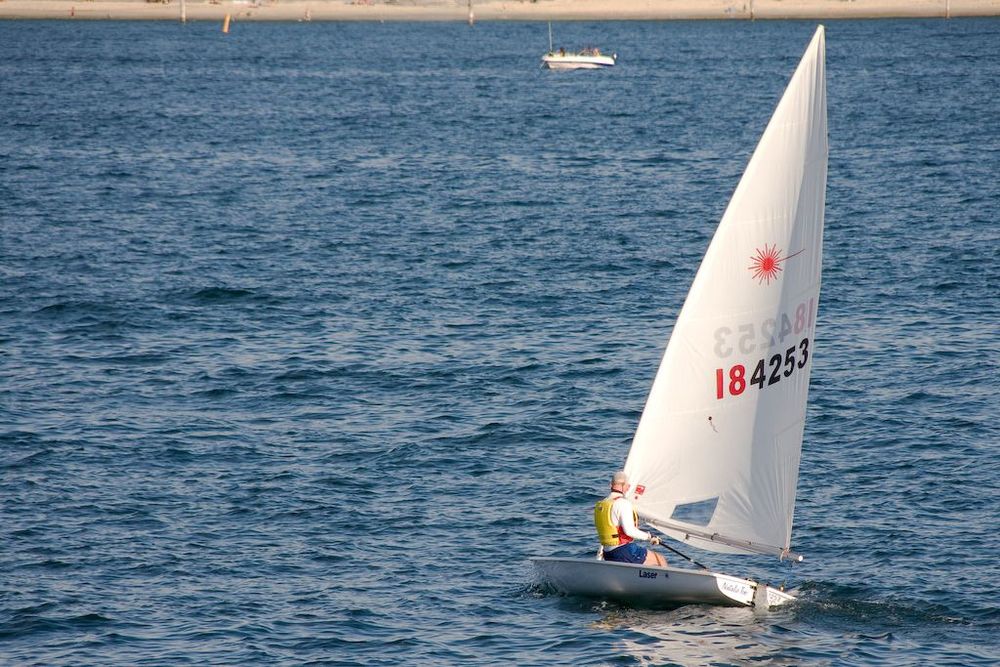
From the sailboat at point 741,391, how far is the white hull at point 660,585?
0.03 m

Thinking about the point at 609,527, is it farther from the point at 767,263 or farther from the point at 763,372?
the point at 767,263

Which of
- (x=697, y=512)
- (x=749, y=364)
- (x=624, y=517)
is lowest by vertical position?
(x=697, y=512)

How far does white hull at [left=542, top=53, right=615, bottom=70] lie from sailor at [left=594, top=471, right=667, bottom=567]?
129967 millimetres

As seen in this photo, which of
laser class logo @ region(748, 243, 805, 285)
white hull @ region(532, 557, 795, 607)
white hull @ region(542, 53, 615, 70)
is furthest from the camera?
white hull @ region(542, 53, 615, 70)

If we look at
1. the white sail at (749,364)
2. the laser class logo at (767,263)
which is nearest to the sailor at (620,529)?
the white sail at (749,364)

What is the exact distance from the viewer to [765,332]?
25.6 m

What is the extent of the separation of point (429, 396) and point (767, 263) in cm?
1755

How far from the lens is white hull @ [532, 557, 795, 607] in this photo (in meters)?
25.8

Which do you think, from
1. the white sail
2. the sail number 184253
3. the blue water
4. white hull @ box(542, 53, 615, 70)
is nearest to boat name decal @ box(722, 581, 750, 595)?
the blue water

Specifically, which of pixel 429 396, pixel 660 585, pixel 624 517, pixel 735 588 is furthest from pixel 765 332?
A: pixel 429 396

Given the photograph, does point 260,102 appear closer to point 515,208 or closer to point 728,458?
point 515,208

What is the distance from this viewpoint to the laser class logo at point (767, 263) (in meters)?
24.9

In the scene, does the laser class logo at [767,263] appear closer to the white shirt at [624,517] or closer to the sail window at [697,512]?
the sail window at [697,512]

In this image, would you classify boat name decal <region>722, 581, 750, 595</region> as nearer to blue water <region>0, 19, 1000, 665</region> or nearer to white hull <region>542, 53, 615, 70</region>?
blue water <region>0, 19, 1000, 665</region>
